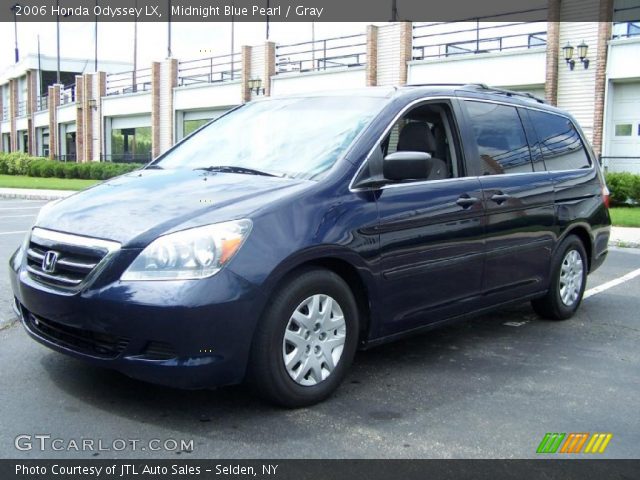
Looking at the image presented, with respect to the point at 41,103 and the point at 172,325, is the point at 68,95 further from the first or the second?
the point at 172,325

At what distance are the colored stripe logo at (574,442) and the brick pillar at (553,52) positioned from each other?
2130 centimetres

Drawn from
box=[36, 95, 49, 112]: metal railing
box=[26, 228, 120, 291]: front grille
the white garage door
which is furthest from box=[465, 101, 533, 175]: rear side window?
box=[36, 95, 49, 112]: metal railing

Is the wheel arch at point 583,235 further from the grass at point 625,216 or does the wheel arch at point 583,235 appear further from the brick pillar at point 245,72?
the brick pillar at point 245,72

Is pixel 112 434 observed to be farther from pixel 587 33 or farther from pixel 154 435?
pixel 587 33

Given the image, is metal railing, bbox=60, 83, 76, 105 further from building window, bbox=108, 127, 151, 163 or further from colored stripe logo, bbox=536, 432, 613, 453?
colored stripe logo, bbox=536, 432, 613, 453

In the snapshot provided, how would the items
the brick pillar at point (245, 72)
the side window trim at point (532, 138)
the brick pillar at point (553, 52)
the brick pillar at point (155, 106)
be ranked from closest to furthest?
the side window trim at point (532, 138), the brick pillar at point (553, 52), the brick pillar at point (245, 72), the brick pillar at point (155, 106)

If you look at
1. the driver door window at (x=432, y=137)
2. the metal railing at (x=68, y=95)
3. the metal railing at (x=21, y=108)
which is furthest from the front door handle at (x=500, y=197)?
the metal railing at (x=21, y=108)

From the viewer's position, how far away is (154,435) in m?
3.52

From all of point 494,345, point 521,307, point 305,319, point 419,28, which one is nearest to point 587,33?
point 419,28

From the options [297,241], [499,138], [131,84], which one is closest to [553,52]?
[499,138]

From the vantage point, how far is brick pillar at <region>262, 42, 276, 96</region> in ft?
111

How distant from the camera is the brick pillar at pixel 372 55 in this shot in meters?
28.9

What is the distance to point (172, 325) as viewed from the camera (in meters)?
3.45

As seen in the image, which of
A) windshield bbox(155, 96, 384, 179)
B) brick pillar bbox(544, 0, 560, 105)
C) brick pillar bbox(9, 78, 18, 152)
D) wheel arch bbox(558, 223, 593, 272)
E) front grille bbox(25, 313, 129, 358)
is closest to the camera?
front grille bbox(25, 313, 129, 358)
